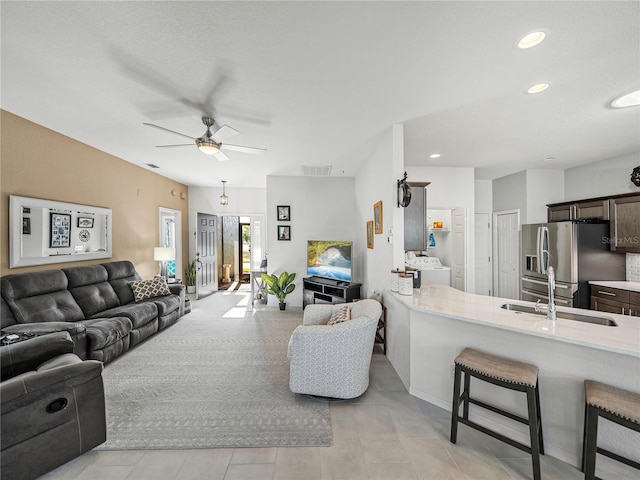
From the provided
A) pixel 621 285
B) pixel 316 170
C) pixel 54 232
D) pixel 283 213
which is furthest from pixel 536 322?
pixel 54 232

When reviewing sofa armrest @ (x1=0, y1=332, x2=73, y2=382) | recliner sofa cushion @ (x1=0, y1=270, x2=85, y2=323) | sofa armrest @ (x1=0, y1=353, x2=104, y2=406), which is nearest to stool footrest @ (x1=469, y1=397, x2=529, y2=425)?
sofa armrest @ (x1=0, y1=353, x2=104, y2=406)

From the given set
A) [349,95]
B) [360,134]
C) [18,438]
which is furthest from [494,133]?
[18,438]

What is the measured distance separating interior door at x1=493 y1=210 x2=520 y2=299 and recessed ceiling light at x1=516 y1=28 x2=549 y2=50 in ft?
13.4

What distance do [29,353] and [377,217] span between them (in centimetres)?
347

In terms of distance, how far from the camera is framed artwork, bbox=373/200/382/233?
3345mm

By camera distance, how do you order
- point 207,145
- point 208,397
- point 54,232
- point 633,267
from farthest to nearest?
point 633,267 → point 54,232 → point 207,145 → point 208,397

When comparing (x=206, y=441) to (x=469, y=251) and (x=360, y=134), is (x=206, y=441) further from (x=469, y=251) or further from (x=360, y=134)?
(x=469, y=251)

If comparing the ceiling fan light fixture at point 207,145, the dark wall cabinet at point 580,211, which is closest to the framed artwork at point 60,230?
the ceiling fan light fixture at point 207,145

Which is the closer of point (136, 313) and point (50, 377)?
point (50, 377)

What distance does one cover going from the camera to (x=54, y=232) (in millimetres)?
3154

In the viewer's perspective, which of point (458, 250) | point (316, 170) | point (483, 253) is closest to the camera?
point (458, 250)

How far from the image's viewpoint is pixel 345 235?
5.48 m

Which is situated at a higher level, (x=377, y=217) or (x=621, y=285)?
(x=377, y=217)

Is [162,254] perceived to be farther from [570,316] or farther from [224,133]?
[570,316]
